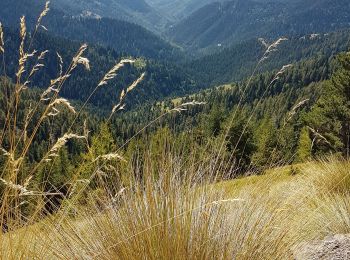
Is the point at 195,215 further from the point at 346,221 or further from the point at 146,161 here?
the point at 346,221

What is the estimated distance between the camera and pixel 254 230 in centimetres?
265

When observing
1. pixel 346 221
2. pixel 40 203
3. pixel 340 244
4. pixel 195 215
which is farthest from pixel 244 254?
pixel 346 221

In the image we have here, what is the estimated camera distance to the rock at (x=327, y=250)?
326 centimetres

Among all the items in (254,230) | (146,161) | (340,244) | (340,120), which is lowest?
(340,120)

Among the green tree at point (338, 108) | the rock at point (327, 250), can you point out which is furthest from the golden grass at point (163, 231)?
the green tree at point (338, 108)

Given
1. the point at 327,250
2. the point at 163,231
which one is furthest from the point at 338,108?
the point at 163,231

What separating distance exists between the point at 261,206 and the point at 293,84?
175 metres

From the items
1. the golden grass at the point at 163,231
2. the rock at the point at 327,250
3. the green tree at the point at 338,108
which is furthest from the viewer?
the green tree at the point at 338,108

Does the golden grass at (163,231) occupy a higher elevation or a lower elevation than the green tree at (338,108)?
higher

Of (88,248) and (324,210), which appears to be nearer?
(88,248)

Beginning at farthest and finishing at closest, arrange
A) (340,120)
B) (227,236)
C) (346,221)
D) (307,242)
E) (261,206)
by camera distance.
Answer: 1. (340,120)
2. (346,221)
3. (307,242)
4. (261,206)
5. (227,236)

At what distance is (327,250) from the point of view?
11.2ft

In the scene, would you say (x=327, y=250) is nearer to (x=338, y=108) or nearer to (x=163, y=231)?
(x=163, y=231)

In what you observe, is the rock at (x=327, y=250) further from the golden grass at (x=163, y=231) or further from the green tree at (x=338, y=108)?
the green tree at (x=338, y=108)
